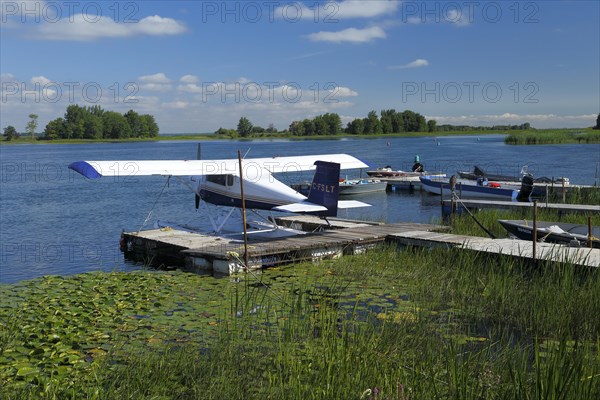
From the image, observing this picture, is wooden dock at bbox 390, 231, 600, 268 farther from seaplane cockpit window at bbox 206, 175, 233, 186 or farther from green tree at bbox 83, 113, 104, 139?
green tree at bbox 83, 113, 104, 139

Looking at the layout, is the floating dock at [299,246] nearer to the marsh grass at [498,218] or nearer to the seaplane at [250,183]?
the seaplane at [250,183]

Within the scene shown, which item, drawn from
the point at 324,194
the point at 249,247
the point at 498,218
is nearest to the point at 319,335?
the point at 249,247

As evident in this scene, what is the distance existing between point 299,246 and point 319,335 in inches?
228

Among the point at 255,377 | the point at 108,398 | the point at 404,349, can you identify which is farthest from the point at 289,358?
the point at 108,398

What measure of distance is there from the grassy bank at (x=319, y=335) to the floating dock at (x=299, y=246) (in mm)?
526

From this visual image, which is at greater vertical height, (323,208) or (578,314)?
(323,208)

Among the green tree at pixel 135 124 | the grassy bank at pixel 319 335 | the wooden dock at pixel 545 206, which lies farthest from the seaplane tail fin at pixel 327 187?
the green tree at pixel 135 124

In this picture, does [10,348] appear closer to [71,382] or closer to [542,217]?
[71,382]

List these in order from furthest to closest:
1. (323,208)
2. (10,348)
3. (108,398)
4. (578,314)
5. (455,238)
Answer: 1. (323,208)
2. (455,238)
3. (578,314)
4. (10,348)
5. (108,398)

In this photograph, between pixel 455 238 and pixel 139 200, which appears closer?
pixel 455 238

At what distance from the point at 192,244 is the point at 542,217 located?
34.3ft

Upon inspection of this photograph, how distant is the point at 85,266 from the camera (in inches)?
600

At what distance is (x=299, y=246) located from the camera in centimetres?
1337

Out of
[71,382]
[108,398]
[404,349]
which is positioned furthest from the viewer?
[404,349]
